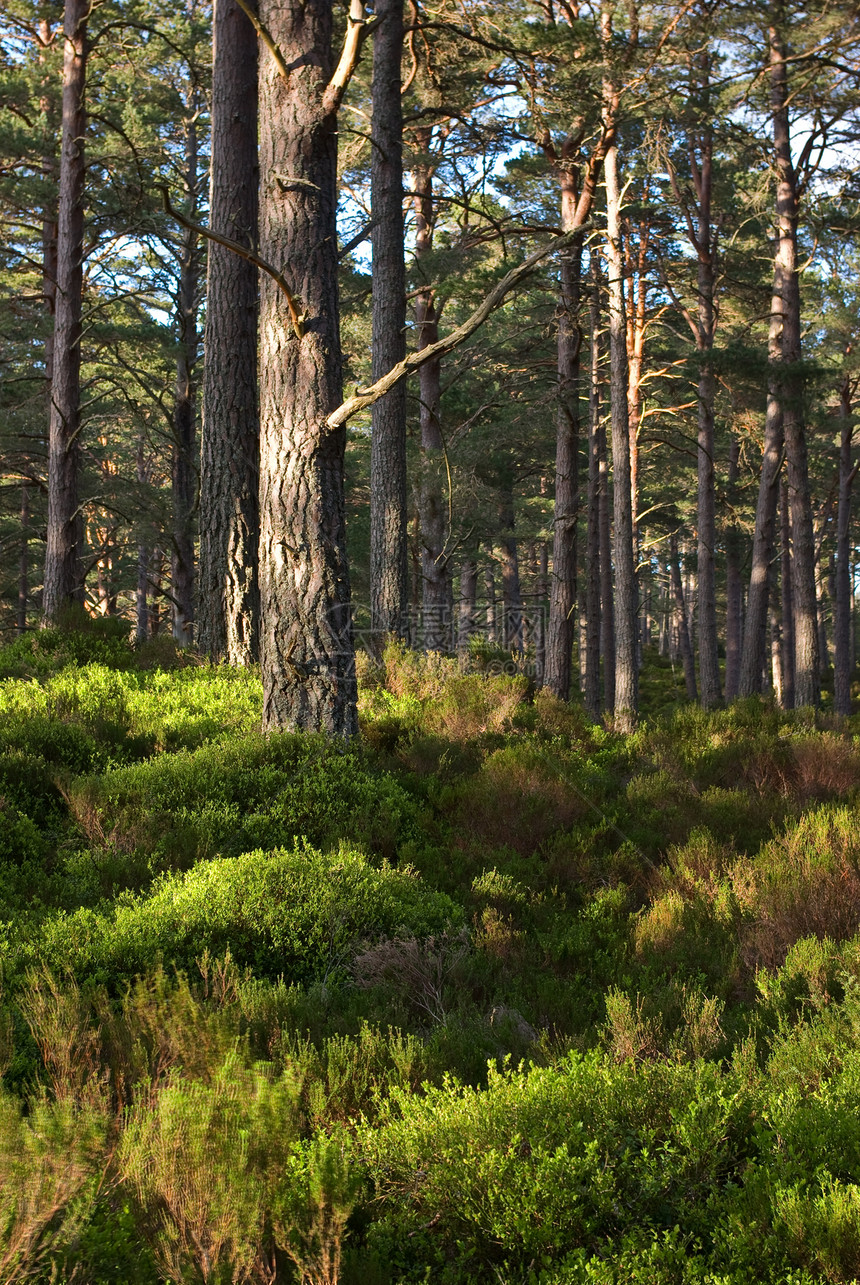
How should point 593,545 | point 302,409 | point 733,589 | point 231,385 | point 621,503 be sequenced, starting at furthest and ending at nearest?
point 733,589, point 593,545, point 621,503, point 231,385, point 302,409

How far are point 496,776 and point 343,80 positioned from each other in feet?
16.7

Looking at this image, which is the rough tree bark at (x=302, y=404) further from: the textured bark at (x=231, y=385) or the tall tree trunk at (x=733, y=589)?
the tall tree trunk at (x=733, y=589)

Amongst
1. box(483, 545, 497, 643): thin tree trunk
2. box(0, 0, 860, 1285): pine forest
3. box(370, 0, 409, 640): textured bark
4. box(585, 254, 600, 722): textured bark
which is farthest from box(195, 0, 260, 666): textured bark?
box(585, 254, 600, 722): textured bark

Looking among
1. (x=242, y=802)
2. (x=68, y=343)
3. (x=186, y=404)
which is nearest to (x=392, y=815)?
(x=242, y=802)

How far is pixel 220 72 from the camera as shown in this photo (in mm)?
9281

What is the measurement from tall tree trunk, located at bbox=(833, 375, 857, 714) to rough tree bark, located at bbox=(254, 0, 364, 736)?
17652 mm

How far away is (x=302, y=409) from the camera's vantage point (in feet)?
21.0

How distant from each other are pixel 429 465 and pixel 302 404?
832 centimetres

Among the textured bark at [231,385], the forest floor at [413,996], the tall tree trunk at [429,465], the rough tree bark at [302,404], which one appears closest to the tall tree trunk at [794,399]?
the tall tree trunk at [429,465]

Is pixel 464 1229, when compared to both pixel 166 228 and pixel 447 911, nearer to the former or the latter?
pixel 447 911

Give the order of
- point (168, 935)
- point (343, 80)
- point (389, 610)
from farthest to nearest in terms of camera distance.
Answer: point (389, 610), point (343, 80), point (168, 935)

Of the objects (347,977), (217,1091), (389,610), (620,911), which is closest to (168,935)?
(347,977)

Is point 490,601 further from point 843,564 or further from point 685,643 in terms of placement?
point 843,564

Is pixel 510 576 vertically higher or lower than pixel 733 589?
higher
